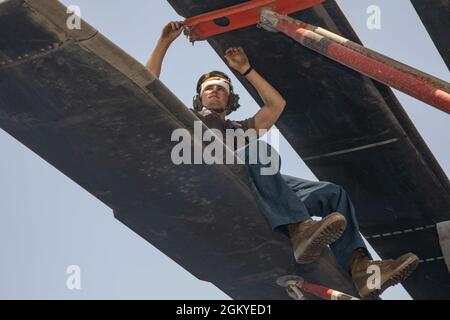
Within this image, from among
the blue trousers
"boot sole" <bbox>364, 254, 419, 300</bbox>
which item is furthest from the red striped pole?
"boot sole" <bbox>364, 254, 419, 300</bbox>

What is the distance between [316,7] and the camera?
36.2 feet

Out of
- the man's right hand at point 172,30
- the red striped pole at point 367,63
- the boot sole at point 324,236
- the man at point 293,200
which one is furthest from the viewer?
the man's right hand at point 172,30

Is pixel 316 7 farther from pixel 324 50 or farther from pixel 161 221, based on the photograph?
pixel 161 221

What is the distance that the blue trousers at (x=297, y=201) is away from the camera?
10.6 meters

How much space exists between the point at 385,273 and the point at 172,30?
10.2 feet

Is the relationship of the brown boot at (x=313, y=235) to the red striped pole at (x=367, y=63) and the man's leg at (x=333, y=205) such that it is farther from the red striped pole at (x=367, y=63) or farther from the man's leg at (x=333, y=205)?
the red striped pole at (x=367, y=63)

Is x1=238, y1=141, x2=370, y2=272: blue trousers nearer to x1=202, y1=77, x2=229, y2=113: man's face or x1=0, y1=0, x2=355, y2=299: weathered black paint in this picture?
x1=0, y1=0, x2=355, y2=299: weathered black paint

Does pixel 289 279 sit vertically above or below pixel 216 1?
below

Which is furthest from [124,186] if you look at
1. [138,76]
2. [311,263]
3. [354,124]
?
[354,124]

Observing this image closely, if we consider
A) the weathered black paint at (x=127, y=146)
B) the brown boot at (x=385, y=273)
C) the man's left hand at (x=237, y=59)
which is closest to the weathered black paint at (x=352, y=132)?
the man's left hand at (x=237, y=59)

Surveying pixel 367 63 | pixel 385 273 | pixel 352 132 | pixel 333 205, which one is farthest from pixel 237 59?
pixel 385 273

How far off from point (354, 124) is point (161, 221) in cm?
241

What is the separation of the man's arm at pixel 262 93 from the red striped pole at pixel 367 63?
0.50 metres

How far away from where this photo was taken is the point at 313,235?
10.4m
